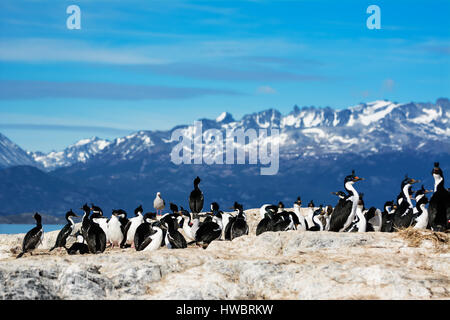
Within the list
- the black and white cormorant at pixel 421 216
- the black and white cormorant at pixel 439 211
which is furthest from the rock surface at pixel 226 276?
the black and white cormorant at pixel 421 216

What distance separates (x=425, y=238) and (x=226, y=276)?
252 inches

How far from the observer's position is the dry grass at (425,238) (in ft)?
63.3

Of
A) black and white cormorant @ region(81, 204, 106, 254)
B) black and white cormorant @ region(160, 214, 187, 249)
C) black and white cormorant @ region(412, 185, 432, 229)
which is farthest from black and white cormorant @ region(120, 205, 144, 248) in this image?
black and white cormorant @ region(412, 185, 432, 229)

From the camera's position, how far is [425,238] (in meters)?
19.8

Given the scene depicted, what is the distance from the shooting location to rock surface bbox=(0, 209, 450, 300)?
15.6 meters

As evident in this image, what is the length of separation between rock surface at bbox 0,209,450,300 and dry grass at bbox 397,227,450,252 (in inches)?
30.1

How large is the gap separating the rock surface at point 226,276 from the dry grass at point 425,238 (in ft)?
2.51

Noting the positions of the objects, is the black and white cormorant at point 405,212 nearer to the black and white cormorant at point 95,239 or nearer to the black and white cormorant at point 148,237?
the black and white cormorant at point 148,237

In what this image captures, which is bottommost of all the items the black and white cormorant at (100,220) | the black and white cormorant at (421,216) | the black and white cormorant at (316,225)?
the black and white cormorant at (316,225)
